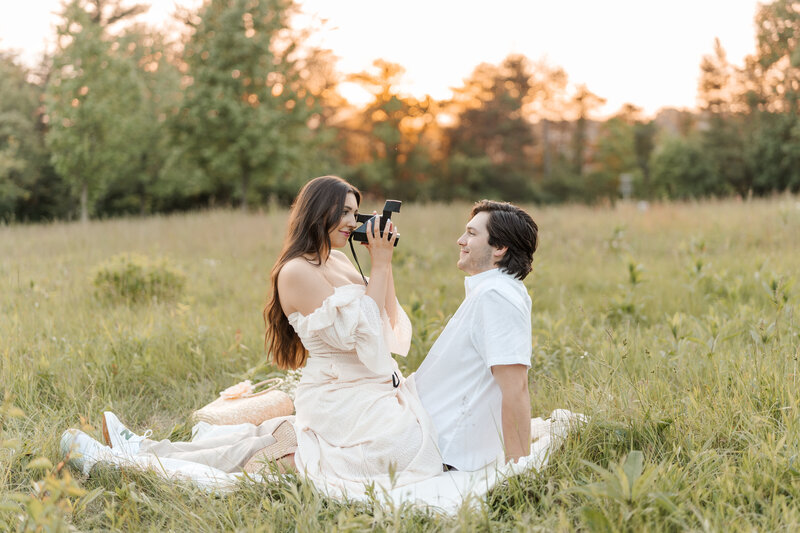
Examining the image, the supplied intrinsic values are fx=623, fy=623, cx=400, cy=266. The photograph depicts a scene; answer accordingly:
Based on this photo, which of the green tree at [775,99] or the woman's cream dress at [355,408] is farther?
the green tree at [775,99]

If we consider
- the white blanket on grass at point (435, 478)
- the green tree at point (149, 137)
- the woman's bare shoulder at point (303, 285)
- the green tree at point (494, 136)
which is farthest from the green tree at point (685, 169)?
the woman's bare shoulder at point (303, 285)

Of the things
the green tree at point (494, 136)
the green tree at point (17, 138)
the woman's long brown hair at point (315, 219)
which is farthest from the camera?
the green tree at point (494, 136)

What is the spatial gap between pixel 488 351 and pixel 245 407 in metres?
1.94

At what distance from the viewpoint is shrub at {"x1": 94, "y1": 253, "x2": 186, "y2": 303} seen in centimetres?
683

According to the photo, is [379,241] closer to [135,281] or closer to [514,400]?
[514,400]

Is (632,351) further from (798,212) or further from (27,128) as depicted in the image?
(27,128)

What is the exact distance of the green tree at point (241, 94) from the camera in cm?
2266

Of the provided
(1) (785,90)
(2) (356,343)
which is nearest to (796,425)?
(2) (356,343)

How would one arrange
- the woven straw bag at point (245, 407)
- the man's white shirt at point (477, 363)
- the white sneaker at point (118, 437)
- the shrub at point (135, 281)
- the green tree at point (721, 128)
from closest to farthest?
the man's white shirt at point (477, 363)
the white sneaker at point (118, 437)
the woven straw bag at point (245, 407)
the shrub at point (135, 281)
the green tree at point (721, 128)

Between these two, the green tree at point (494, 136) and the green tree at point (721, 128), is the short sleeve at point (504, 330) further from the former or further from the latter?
the green tree at point (721, 128)

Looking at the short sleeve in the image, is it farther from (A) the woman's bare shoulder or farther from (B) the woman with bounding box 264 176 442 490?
(A) the woman's bare shoulder

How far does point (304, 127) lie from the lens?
85.0 ft

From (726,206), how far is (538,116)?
115 ft

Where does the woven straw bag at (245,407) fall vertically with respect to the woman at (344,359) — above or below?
below
